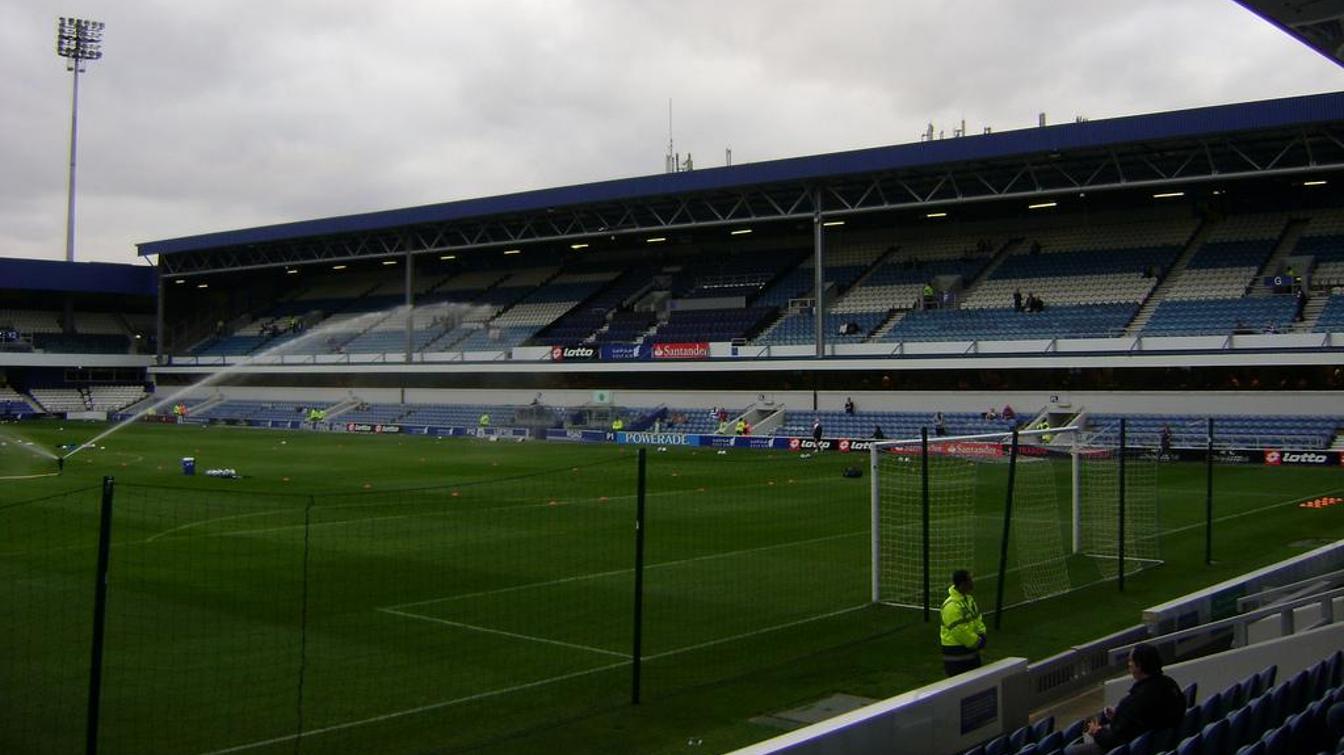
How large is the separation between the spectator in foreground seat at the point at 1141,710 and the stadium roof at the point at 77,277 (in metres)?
77.5

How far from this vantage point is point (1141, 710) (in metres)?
7.04

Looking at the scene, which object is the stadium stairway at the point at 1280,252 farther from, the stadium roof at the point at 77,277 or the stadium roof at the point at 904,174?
the stadium roof at the point at 77,277

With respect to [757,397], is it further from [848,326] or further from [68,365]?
[68,365]

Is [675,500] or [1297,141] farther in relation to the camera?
[1297,141]

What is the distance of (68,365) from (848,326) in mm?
52935

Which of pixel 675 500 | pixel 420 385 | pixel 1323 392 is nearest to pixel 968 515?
pixel 675 500

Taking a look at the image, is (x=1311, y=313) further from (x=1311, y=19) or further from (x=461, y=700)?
(x=461, y=700)

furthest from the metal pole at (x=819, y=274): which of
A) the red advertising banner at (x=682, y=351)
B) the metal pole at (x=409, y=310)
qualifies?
the metal pole at (x=409, y=310)

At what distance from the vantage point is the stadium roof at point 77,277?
7056 cm

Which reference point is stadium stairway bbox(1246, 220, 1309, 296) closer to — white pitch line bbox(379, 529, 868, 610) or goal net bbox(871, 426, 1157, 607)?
goal net bbox(871, 426, 1157, 607)

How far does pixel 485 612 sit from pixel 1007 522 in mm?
6652

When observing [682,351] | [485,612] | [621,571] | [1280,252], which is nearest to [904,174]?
[682,351]

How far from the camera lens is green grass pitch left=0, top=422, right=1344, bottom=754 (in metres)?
9.87

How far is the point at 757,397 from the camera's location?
51500mm
